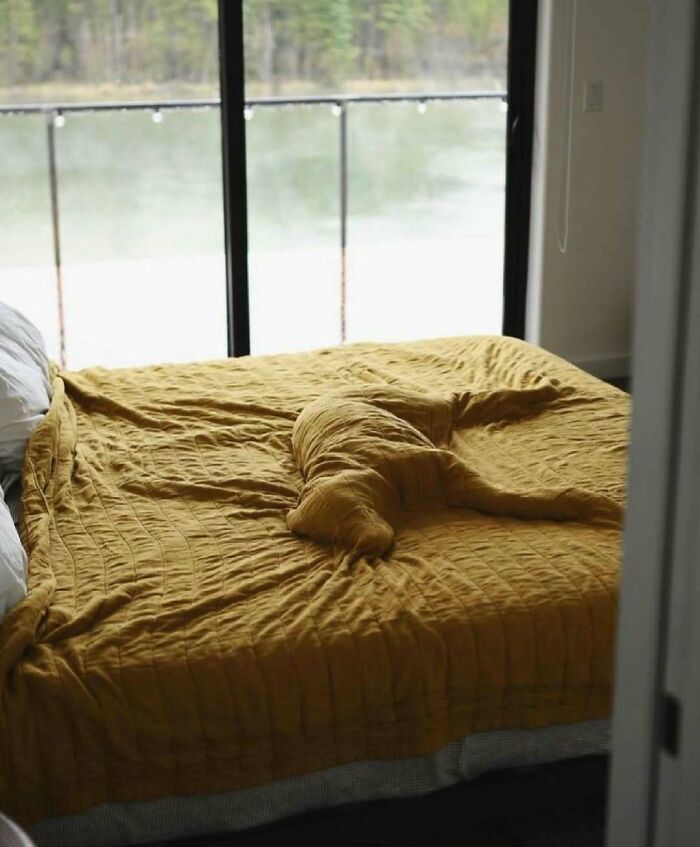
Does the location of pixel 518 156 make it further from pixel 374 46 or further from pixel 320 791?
pixel 320 791

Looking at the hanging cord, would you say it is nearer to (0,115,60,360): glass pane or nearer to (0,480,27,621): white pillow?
(0,115,60,360): glass pane

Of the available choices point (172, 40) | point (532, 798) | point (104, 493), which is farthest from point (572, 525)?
point (172, 40)

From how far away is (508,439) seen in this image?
2.99 meters

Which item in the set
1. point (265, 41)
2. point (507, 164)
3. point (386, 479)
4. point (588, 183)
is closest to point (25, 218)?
point (265, 41)

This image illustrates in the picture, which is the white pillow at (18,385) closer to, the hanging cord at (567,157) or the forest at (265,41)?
the forest at (265,41)

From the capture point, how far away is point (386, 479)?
251cm

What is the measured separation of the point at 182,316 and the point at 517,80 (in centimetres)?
156

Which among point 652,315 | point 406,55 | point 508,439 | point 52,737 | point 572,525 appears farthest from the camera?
point 406,55

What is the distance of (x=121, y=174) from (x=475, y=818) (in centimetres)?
320

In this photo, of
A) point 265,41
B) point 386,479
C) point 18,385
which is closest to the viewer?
point 386,479

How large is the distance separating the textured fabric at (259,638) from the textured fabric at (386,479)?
39 millimetres

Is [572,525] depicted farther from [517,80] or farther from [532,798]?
[517,80]

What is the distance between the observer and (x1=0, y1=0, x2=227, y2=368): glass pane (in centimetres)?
445

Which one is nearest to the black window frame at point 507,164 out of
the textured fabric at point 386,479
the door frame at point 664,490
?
the textured fabric at point 386,479
